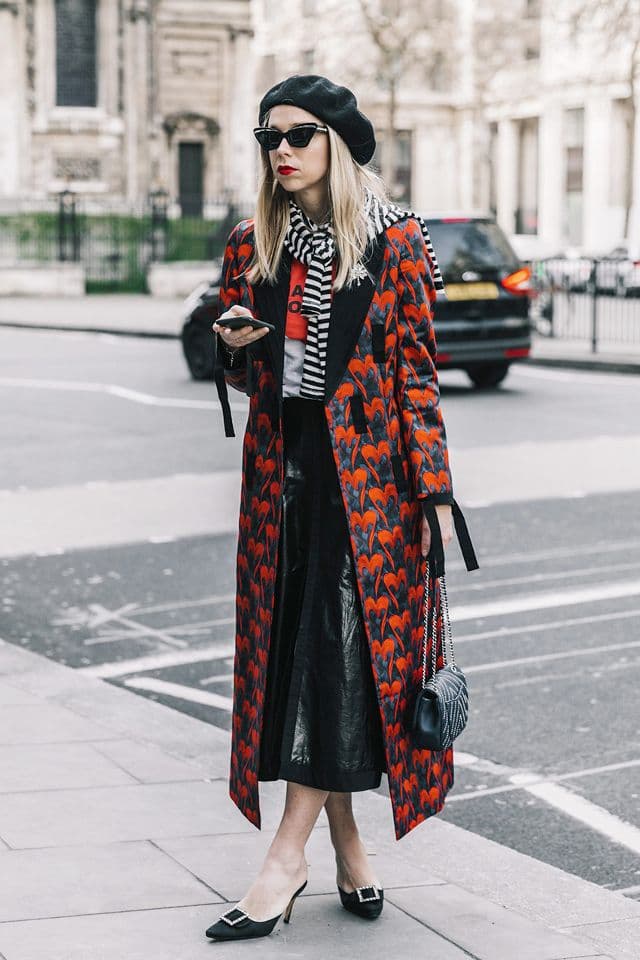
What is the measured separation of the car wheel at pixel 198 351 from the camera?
63.0ft

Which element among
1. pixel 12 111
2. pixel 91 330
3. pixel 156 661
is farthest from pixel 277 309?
pixel 12 111

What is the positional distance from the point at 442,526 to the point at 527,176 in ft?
212

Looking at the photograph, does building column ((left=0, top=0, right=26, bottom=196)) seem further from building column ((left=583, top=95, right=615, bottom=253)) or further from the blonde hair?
the blonde hair

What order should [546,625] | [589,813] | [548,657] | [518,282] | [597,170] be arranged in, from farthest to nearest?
1. [597,170]
2. [518,282]
3. [546,625]
4. [548,657]
5. [589,813]

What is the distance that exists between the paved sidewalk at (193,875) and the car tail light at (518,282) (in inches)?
504

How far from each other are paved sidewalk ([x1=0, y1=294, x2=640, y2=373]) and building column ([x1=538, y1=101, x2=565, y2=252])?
27.6 metres

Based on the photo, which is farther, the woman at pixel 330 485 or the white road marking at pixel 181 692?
the white road marking at pixel 181 692

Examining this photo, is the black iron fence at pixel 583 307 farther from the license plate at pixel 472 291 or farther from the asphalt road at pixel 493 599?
the asphalt road at pixel 493 599

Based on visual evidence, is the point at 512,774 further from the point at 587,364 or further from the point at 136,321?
the point at 136,321

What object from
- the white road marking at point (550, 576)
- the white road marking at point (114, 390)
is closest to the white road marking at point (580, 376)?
the white road marking at point (114, 390)

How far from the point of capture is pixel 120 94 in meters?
50.2

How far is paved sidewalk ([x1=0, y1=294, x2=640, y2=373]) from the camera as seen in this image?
867 inches

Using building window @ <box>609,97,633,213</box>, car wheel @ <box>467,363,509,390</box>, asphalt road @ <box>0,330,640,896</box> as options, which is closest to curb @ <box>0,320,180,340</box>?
car wheel @ <box>467,363,509,390</box>

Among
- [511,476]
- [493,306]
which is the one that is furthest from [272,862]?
[493,306]
